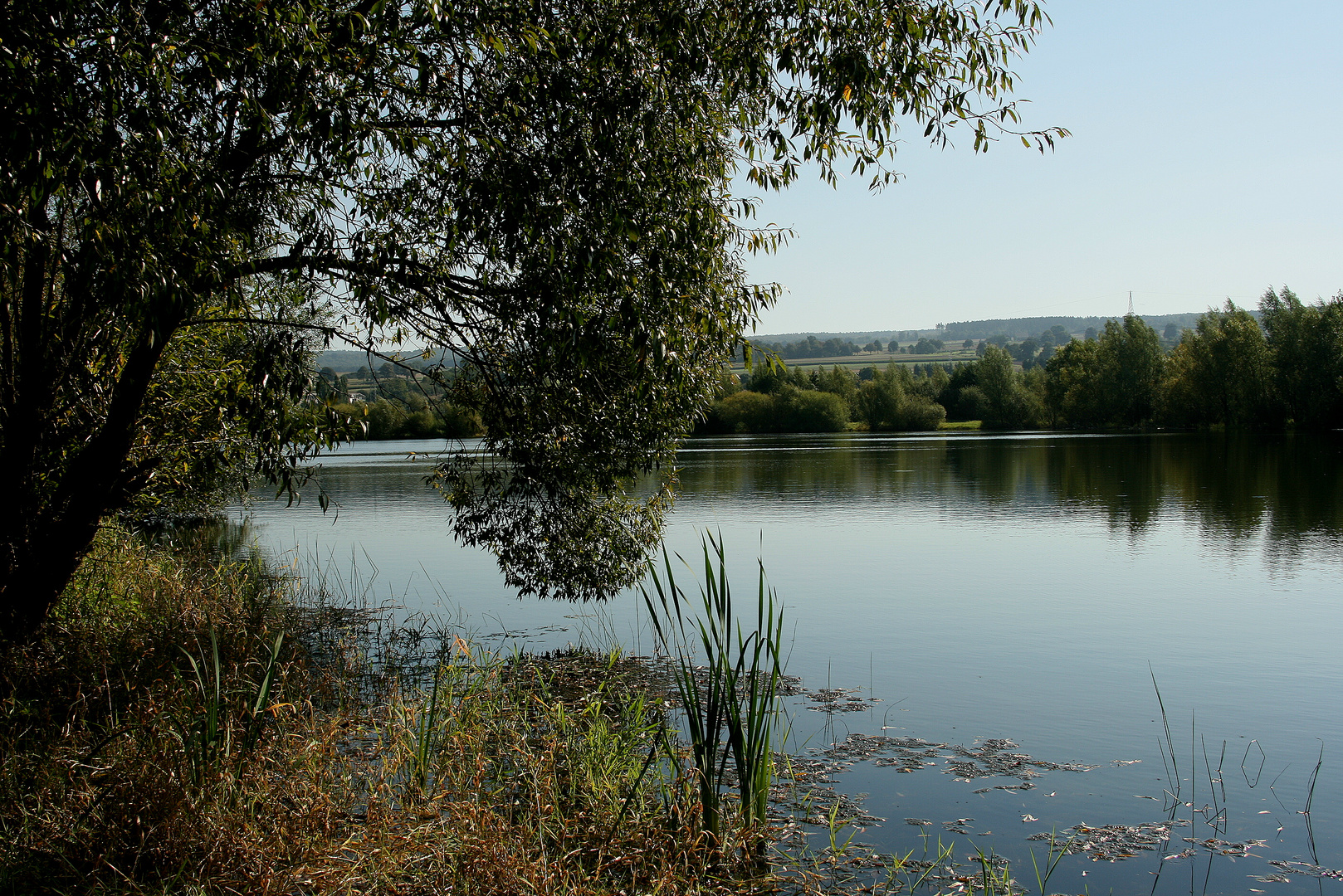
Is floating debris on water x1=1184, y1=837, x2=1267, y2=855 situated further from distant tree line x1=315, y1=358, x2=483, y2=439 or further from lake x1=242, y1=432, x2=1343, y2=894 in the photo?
distant tree line x1=315, y1=358, x2=483, y2=439

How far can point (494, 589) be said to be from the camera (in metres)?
16.2

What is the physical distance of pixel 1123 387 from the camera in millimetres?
90625

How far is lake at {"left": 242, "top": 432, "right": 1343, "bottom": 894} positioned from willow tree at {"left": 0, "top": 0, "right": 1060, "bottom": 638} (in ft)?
5.87

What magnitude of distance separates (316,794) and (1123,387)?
9680 cm

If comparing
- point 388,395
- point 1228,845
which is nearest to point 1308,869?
point 1228,845

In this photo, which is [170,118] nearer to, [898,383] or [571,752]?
[571,752]

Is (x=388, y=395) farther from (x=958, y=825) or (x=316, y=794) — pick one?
(x=958, y=825)

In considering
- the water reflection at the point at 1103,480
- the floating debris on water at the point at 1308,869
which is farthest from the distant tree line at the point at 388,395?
the water reflection at the point at 1103,480

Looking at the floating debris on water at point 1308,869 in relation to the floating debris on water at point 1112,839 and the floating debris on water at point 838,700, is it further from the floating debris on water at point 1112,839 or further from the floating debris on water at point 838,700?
the floating debris on water at point 838,700

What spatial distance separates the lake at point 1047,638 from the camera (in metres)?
6.90

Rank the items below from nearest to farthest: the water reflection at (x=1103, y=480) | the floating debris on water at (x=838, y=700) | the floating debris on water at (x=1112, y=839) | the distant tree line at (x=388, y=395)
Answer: the floating debris on water at (x=1112, y=839) < the distant tree line at (x=388, y=395) < the floating debris on water at (x=838, y=700) < the water reflection at (x=1103, y=480)

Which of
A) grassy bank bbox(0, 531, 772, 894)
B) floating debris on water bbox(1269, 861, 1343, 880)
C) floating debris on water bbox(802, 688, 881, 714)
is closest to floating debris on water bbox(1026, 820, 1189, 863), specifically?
floating debris on water bbox(1269, 861, 1343, 880)

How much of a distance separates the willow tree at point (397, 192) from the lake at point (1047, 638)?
5.87 feet

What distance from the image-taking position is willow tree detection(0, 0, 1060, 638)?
5.35 metres
